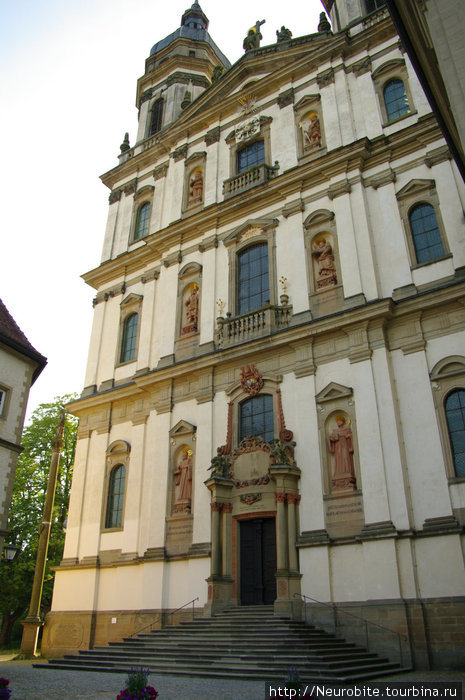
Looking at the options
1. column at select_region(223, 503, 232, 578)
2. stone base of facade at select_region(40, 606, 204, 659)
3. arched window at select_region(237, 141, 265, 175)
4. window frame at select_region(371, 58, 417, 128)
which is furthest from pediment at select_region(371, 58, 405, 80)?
stone base of facade at select_region(40, 606, 204, 659)

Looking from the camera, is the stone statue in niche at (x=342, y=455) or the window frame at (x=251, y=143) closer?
the stone statue in niche at (x=342, y=455)

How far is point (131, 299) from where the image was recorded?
23.2 m

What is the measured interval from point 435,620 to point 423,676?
1.61 m

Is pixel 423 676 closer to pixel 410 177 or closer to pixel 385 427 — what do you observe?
pixel 385 427

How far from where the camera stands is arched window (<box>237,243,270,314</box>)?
19.4 metres

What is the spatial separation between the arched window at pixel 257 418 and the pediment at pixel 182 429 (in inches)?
68.2

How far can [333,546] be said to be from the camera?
14422 millimetres

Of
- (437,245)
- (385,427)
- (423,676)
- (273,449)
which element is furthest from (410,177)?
(423,676)

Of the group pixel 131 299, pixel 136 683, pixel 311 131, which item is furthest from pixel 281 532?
pixel 311 131

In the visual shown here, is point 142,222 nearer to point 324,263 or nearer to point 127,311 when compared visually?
point 127,311

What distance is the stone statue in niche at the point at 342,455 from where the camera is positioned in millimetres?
14859

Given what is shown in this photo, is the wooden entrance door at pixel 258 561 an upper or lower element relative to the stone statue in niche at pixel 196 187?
lower

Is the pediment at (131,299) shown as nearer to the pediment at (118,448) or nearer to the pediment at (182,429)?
the pediment at (118,448)

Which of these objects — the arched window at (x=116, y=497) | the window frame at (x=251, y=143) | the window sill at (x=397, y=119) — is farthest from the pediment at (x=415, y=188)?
the arched window at (x=116, y=497)
